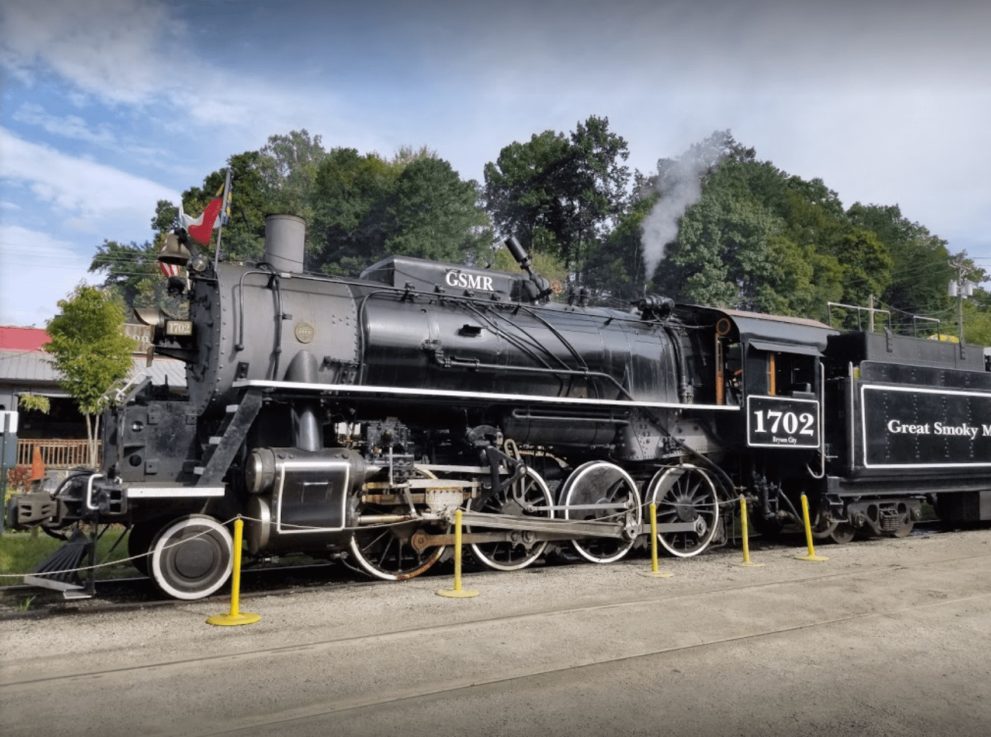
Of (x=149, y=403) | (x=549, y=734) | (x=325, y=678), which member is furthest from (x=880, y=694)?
(x=149, y=403)

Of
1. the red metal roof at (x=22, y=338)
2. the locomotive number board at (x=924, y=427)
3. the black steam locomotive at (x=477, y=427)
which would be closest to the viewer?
the black steam locomotive at (x=477, y=427)

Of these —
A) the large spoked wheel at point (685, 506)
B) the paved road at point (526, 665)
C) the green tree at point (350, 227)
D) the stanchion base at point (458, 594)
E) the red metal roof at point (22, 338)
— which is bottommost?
the paved road at point (526, 665)

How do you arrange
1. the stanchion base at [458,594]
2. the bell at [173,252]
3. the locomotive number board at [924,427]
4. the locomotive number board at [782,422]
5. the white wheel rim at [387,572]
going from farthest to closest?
the locomotive number board at [924,427], the locomotive number board at [782,422], the white wheel rim at [387,572], the bell at [173,252], the stanchion base at [458,594]

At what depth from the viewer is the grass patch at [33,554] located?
338 inches

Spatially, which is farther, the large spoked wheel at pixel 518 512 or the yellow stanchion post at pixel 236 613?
the large spoked wheel at pixel 518 512

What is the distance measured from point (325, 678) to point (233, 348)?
3.61 meters

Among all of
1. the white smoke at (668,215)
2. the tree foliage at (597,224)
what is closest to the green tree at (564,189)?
the tree foliage at (597,224)

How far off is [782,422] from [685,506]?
6.07 ft

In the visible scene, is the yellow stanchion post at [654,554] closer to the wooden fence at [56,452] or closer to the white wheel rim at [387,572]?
the white wheel rim at [387,572]

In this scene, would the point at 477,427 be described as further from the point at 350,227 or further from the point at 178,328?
the point at 350,227

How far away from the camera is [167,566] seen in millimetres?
6812

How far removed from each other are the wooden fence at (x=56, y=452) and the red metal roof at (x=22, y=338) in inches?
408

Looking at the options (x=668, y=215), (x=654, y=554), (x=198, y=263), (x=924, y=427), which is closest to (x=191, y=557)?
(x=198, y=263)

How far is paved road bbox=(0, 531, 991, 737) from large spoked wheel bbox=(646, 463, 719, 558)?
203 centimetres
